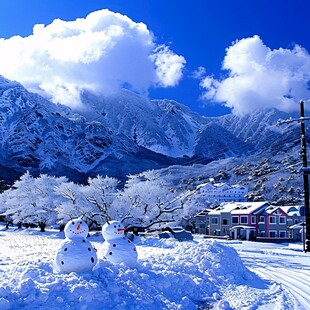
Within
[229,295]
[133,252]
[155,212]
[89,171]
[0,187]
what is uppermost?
[89,171]

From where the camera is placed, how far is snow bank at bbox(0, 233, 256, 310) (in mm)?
7680

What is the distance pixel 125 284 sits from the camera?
29.8 ft

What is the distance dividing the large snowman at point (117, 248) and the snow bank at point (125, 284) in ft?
1.65

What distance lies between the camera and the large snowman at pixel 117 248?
36.4 feet

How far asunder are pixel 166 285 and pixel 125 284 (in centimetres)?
163

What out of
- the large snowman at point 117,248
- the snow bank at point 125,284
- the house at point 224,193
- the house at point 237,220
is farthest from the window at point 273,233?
the large snowman at point 117,248

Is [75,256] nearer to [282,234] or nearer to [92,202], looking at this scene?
[92,202]

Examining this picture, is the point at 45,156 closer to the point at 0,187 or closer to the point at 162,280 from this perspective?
the point at 0,187

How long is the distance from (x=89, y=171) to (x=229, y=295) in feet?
594

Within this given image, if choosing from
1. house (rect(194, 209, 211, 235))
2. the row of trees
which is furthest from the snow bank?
house (rect(194, 209, 211, 235))

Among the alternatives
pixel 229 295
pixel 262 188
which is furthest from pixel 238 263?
pixel 262 188

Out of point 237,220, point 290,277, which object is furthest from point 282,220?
point 290,277

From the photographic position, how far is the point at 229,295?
10.8 metres

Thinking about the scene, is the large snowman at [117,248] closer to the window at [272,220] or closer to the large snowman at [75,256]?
the large snowman at [75,256]
